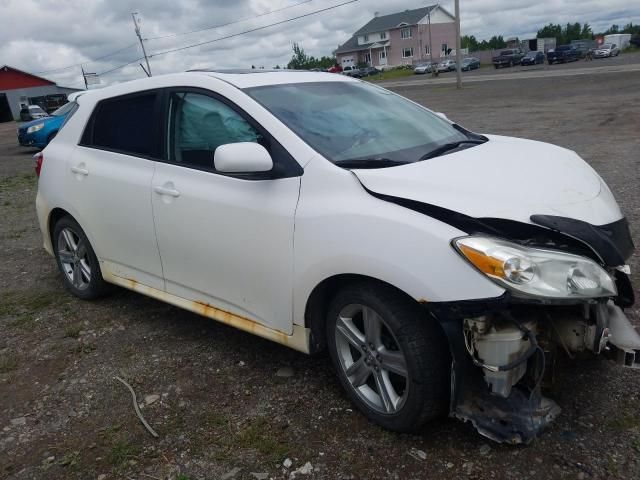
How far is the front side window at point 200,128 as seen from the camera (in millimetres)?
3256

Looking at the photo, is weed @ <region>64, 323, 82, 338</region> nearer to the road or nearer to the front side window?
the front side window

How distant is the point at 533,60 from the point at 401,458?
62352mm

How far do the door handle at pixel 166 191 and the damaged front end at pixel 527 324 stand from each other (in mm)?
1801

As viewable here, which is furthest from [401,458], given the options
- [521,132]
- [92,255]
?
[521,132]

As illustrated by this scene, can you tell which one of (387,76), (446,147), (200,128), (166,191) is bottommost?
(387,76)

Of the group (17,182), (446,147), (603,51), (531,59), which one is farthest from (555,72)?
(446,147)

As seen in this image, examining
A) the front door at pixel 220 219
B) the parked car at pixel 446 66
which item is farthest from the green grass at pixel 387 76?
the front door at pixel 220 219

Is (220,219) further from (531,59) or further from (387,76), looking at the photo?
(387,76)

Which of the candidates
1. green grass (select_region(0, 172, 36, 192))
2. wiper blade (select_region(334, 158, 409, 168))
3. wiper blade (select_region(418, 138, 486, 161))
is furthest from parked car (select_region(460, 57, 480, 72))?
wiper blade (select_region(334, 158, 409, 168))

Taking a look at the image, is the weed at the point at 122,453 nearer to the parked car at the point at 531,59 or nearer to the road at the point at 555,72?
the road at the point at 555,72

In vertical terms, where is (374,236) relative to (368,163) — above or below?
below

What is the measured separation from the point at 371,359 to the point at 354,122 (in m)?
1.38

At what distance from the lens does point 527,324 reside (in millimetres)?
2338

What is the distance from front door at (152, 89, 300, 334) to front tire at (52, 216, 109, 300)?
1109 millimetres
